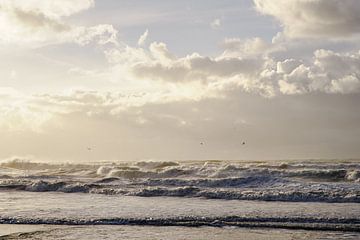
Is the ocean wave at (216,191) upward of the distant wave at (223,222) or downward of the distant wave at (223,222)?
upward

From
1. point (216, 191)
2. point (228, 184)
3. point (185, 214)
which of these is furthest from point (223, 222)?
point (228, 184)

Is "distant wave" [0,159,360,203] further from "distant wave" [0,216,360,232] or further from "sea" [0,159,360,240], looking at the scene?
"distant wave" [0,216,360,232]

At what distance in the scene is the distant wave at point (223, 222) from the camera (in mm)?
15640

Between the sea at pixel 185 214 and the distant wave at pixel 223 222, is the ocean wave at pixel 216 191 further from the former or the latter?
the distant wave at pixel 223 222

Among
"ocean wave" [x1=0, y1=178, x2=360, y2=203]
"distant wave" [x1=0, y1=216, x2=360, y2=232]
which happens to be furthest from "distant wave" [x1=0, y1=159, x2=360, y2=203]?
Answer: "distant wave" [x1=0, y1=216, x2=360, y2=232]

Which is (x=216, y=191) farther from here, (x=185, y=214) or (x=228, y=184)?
(x=185, y=214)

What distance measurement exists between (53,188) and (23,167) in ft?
133

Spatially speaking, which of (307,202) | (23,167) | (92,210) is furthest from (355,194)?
(23,167)

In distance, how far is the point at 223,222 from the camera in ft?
53.4

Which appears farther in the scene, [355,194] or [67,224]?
[355,194]

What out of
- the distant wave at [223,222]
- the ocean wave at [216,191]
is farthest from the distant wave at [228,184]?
the distant wave at [223,222]

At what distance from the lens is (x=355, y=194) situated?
75.2 ft

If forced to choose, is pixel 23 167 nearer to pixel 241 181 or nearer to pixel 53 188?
pixel 53 188

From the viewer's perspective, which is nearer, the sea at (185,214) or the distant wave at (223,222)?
the sea at (185,214)
